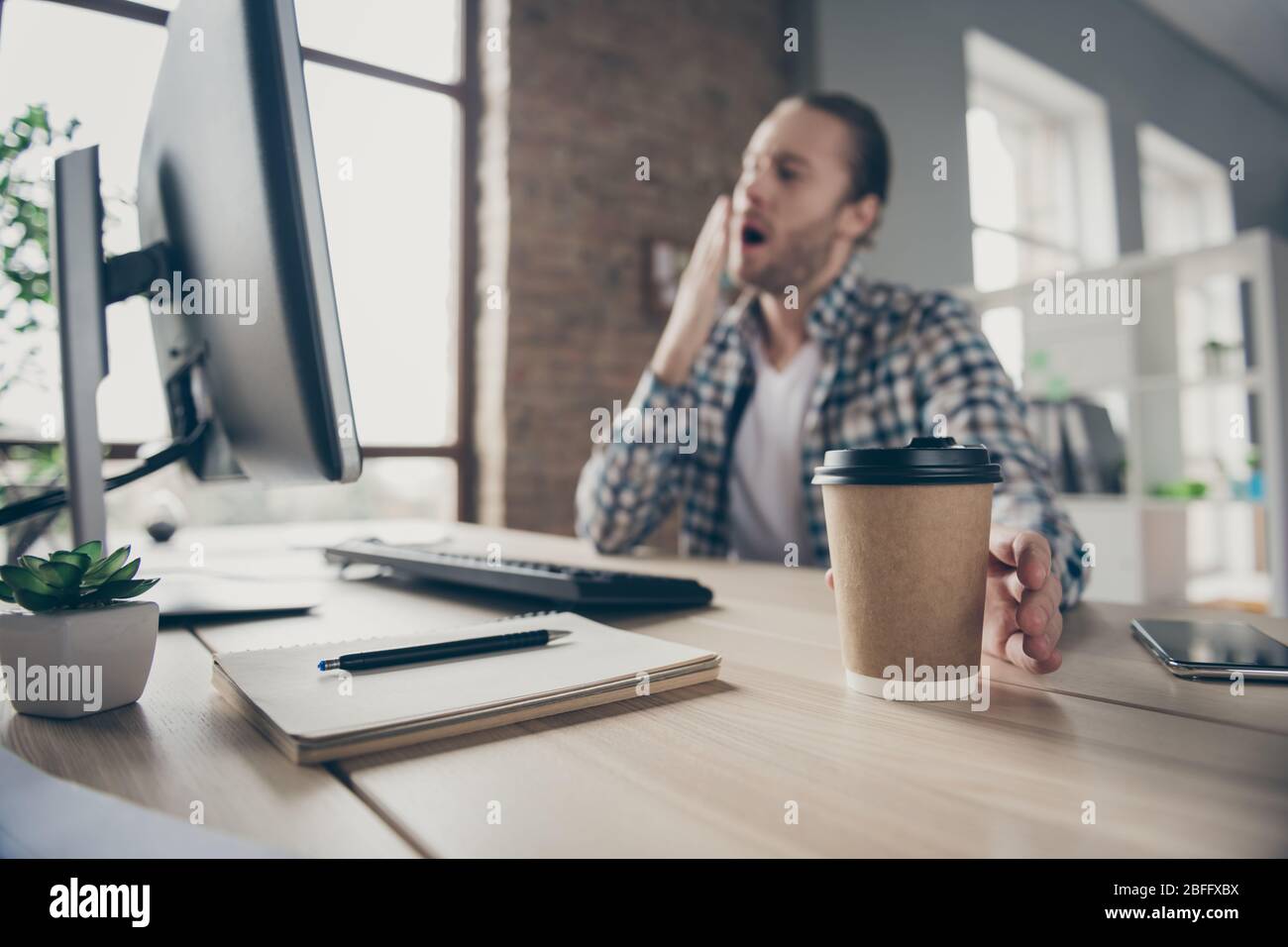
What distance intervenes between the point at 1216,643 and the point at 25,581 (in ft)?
2.53

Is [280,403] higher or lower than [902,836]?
higher

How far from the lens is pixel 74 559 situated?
46cm

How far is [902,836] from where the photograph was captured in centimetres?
29

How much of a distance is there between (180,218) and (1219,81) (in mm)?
7760

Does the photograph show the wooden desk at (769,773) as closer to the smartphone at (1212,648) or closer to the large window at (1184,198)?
the smartphone at (1212,648)

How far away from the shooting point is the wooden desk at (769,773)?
0.96 ft

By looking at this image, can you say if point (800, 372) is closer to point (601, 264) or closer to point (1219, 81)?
point (601, 264)

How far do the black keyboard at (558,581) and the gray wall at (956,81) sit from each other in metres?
3.41

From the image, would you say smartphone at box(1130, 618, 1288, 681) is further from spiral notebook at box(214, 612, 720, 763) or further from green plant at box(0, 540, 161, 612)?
green plant at box(0, 540, 161, 612)

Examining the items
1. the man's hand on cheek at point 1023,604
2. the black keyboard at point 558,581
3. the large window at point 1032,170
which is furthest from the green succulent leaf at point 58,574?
the large window at point 1032,170

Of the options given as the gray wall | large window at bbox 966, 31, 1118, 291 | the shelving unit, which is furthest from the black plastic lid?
large window at bbox 966, 31, 1118, 291

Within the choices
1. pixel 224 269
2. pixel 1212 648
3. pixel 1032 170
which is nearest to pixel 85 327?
pixel 224 269

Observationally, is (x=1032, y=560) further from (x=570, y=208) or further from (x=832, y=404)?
(x=570, y=208)

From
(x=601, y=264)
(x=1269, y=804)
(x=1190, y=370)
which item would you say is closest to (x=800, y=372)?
(x=1269, y=804)
